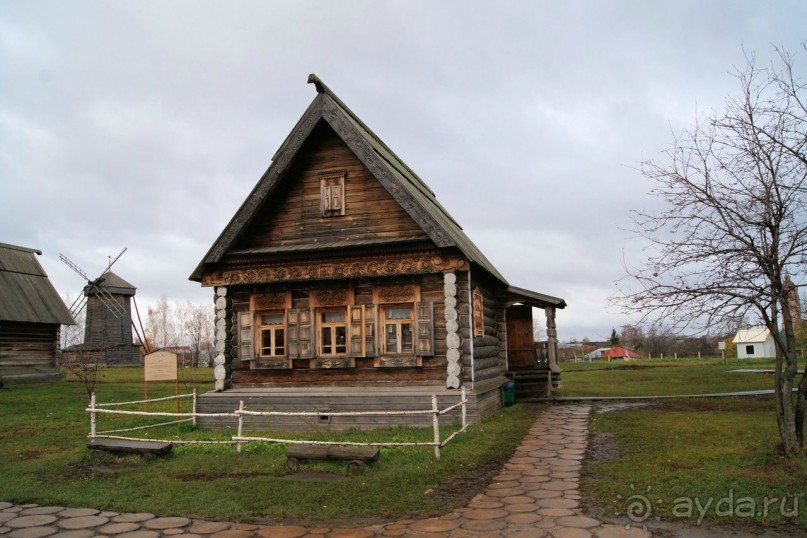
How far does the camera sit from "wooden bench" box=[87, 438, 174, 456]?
10.2 m

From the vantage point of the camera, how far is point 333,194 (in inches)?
588

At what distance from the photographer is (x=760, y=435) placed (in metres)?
10.6

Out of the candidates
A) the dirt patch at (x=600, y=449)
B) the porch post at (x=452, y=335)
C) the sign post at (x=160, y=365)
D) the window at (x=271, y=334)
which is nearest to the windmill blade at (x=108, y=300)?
the sign post at (x=160, y=365)

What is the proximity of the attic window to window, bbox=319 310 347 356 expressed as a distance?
8.07ft

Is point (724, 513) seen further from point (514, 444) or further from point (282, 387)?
point (282, 387)

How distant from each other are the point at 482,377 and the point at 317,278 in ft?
16.0

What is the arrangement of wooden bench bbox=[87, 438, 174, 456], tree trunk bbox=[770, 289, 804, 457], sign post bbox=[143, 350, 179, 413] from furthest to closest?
sign post bbox=[143, 350, 179, 413] → wooden bench bbox=[87, 438, 174, 456] → tree trunk bbox=[770, 289, 804, 457]

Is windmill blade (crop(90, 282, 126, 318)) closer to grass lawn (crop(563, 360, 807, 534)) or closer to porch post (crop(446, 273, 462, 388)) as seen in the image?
porch post (crop(446, 273, 462, 388))

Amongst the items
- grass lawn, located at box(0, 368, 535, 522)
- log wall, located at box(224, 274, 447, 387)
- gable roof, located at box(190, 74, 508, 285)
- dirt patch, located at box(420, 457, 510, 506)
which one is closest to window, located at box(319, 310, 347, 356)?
log wall, located at box(224, 274, 447, 387)

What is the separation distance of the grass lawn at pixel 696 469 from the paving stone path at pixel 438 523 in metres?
0.48

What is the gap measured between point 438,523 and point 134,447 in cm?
609

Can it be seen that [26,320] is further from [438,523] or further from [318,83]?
[438,523]

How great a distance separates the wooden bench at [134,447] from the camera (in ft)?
33.3

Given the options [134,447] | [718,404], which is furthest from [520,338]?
[134,447]
